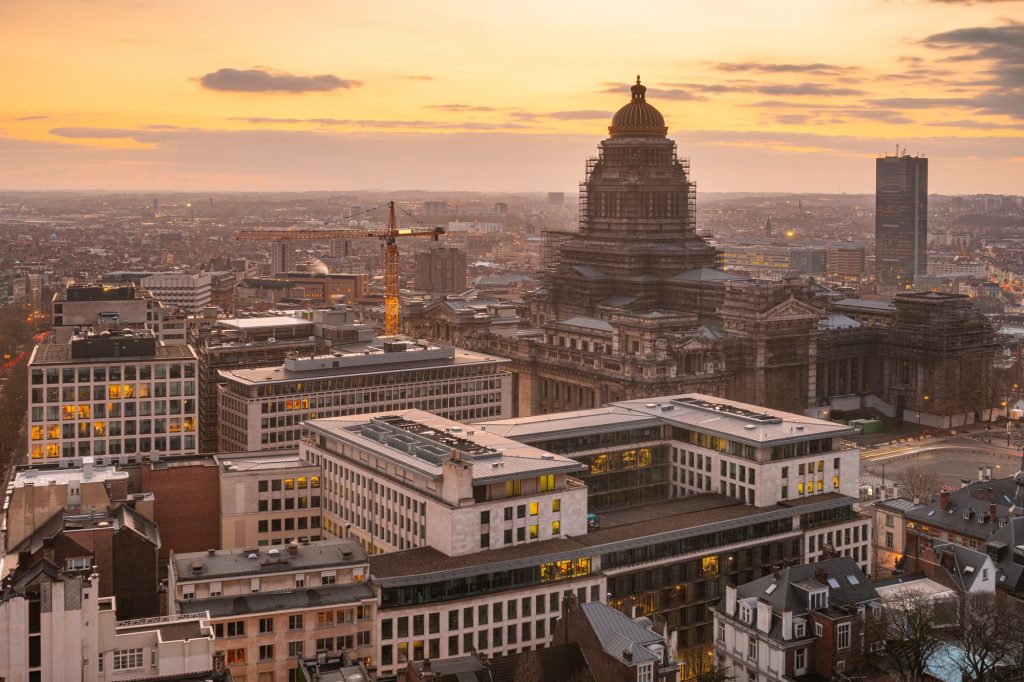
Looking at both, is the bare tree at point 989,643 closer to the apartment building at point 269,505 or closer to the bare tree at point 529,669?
the bare tree at point 529,669

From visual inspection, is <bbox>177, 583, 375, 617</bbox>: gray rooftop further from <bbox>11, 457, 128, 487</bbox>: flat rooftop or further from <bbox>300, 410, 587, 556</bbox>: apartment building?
<bbox>11, 457, 128, 487</bbox>: flat rooftop

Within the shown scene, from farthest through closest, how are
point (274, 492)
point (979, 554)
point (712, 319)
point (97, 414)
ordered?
1. point (712, 319)
2. point (97, 414)
3. point (274, 492)
4. point (979, 554)

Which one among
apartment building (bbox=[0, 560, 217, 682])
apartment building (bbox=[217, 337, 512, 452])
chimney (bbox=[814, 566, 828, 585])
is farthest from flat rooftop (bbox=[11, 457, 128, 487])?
chimney (bbox=[814, 566, 828, 585])

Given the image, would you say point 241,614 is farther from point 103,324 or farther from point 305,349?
point 103,324

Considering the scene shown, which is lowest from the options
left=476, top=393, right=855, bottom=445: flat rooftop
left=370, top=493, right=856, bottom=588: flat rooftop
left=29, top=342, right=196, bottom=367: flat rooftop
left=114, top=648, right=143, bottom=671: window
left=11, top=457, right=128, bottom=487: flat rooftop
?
left=114, top=648, right=143, bottom=671: window

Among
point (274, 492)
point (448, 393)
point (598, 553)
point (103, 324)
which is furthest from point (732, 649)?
point (103, 324)

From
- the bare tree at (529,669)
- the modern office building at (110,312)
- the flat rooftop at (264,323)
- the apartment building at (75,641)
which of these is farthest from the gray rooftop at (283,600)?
the modern office building at (110,312)
